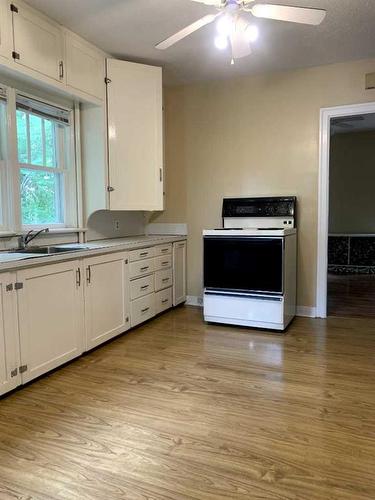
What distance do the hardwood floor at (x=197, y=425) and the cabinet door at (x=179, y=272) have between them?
122cm

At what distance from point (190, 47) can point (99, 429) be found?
121 inches

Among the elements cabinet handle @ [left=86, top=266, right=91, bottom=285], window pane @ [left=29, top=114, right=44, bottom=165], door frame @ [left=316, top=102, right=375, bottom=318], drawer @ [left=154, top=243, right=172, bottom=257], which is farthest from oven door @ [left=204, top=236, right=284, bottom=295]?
window pane @ [left=29, top=114, right=44, bottom=165]

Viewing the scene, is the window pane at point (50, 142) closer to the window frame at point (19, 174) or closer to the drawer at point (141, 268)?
the window frame at point (19, 174)

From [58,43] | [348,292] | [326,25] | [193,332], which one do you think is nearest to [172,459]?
[193,332]

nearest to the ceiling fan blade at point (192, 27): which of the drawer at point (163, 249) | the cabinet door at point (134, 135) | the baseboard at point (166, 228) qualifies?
the cabinet door at point (134, 135)

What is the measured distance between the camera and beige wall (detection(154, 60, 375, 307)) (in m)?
3.86

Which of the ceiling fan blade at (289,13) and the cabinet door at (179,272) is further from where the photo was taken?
the cabinet door at (179,272)

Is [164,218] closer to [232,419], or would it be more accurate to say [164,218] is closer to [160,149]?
[160,149]

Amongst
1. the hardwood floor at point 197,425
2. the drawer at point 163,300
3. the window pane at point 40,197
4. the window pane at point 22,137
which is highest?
the window pane at point 22,137

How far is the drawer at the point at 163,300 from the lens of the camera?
12.9 feet

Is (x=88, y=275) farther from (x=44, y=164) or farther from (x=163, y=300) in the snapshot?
(x=163, y=300)

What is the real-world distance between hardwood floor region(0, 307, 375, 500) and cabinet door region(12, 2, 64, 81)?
2170 millimetres

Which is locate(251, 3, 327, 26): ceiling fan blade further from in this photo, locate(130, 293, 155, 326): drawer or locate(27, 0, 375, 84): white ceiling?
locate(130, 293, 155, 326): drawer

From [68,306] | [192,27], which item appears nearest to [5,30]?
[192,27]
